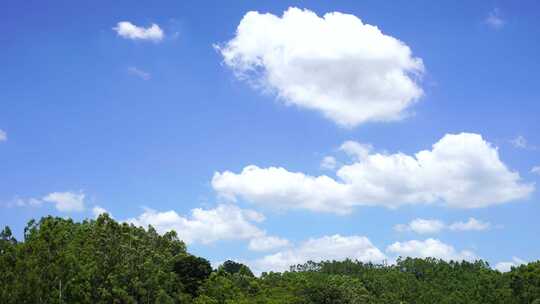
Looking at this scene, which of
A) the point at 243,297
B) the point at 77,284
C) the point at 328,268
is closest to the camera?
the point at 77,284

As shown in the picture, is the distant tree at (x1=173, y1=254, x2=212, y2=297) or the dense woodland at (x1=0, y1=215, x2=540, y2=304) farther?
the distant tree at (x1=173, y1=254, x2=212, y2=297)

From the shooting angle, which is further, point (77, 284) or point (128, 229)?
A: point (128, 229)

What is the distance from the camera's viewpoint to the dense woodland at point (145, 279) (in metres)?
32.2

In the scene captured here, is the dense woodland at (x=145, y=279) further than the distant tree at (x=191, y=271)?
No

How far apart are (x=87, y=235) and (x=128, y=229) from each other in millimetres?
3683

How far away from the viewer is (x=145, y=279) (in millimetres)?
43125

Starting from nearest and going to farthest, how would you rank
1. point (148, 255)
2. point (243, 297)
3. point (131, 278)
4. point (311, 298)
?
1. point (131, 278)
2. point (148, 255)
3. point (243, 297)
4. point (311, 298)

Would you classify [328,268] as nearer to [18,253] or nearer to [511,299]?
[511,299]

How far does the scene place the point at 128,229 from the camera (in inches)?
1864

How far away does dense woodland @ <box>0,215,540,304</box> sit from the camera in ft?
105

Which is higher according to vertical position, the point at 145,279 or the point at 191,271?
the point at 191,271

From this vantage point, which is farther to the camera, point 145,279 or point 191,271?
point 191,271

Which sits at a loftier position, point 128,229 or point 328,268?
point 328,268

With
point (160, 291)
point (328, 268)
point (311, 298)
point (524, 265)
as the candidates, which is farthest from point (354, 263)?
point (160, 291)
